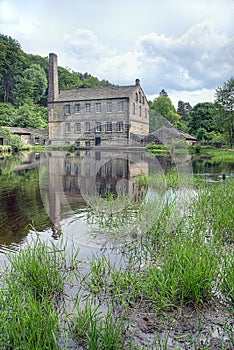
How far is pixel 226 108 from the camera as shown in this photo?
1569 inches

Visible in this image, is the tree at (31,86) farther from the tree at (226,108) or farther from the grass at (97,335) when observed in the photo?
the grass at (97,335)

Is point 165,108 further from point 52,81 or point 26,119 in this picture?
point 26,119

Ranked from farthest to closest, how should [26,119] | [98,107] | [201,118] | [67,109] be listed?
[201,118] → [26,119] → [67,109] → [98,107]

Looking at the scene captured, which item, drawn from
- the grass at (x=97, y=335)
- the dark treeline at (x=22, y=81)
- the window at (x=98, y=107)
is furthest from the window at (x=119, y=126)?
the grass at (x=97, y=335)

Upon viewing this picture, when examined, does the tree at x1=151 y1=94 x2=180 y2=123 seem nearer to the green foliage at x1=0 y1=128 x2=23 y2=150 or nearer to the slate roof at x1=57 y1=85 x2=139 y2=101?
the slate roof at x1=57 y1=85 x2=139 y2=101

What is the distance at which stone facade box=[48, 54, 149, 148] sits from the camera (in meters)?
39.8

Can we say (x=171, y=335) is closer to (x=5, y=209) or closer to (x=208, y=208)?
(x=208, y=208)

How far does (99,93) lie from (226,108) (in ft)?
58.7

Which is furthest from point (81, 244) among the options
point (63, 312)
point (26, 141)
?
point (26, 141)

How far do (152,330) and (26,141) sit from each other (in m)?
50.6

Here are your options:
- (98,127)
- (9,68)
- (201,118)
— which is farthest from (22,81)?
(201,118)

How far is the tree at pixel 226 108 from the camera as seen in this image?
3894 centimetres

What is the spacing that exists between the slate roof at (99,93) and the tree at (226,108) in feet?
37.5

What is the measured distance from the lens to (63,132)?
4741 cm
